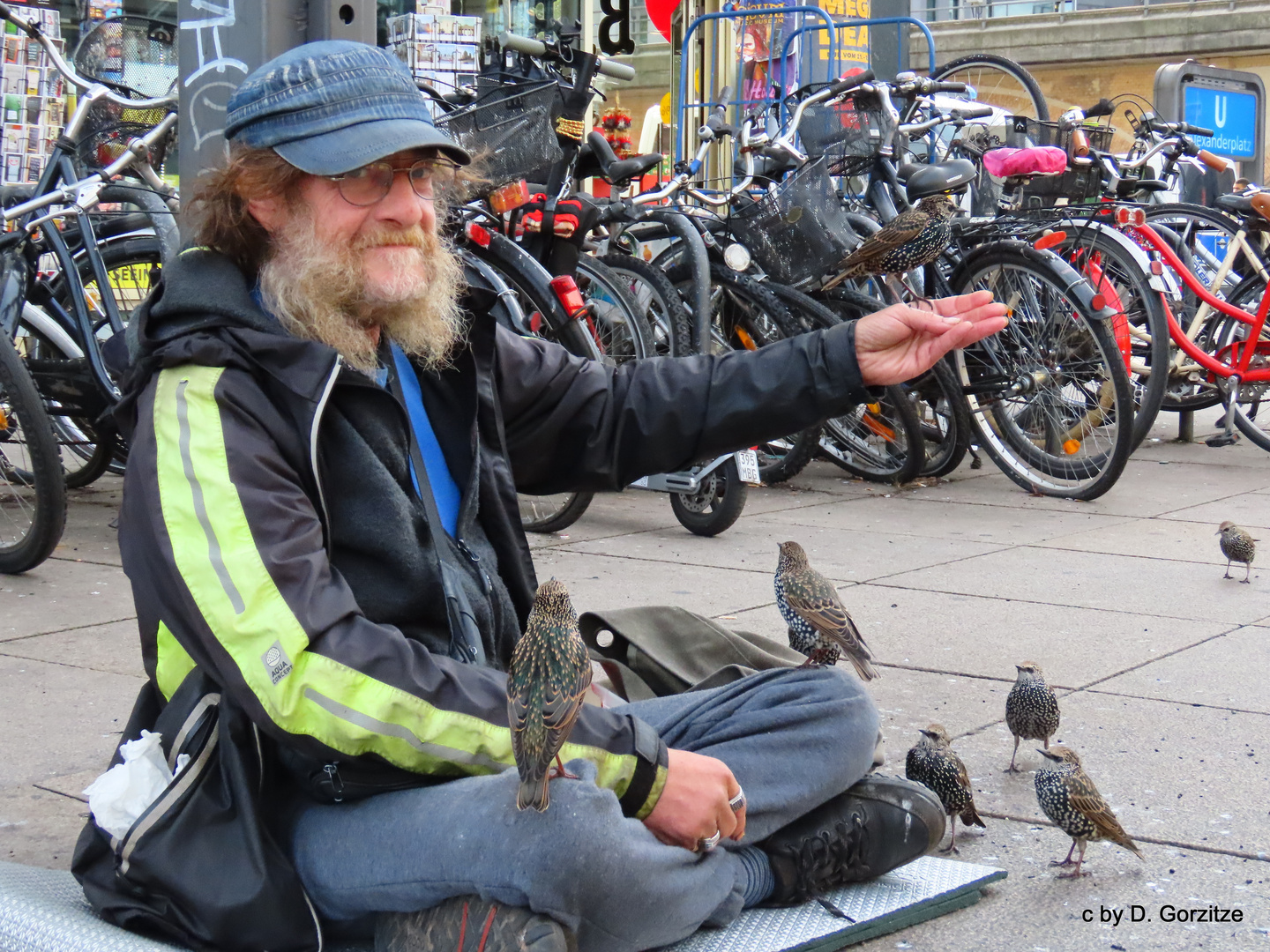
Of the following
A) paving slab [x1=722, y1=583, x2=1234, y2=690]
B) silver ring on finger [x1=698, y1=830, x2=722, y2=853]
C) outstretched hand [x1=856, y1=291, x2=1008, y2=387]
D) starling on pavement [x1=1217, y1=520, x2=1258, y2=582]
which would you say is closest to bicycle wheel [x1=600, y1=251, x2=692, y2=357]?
paving slab [x1=722, y1=583, x2=1234, y2=690]

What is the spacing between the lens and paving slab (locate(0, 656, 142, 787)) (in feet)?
12.7

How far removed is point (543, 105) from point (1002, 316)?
13.3 feet

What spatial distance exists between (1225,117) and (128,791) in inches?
512

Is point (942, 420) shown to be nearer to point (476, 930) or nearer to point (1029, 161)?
point (1029, 161)

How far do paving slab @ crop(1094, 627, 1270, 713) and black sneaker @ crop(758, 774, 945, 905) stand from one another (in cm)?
171

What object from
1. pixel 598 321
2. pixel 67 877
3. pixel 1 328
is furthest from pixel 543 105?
pixel 67 877

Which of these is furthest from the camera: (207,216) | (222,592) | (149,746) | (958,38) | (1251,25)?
(958,38)

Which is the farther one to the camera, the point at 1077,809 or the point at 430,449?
the point at 1077,809

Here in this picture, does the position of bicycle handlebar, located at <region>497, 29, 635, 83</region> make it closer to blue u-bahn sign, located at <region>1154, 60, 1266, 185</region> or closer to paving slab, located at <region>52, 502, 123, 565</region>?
paving slab, located at <region>52, 502, 123, 565</region>

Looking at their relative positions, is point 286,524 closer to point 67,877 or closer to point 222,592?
point 222,592

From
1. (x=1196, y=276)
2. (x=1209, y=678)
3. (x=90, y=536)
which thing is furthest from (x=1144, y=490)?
(x=90, y=536)

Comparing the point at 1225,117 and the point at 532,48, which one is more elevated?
the point at 532,48

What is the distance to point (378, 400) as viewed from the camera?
2.81 metres

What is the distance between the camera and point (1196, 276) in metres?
8.83
